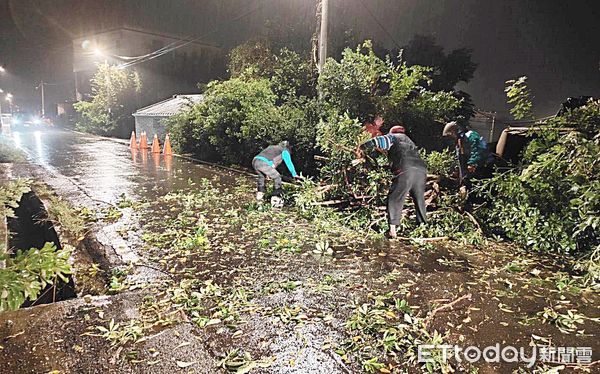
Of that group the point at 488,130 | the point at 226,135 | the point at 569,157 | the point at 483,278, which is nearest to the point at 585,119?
the point at 569,157

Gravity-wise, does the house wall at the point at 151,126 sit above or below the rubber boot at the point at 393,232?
above

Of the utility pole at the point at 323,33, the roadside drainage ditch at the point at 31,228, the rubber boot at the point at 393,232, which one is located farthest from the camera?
the utility pole at the point at 323,33

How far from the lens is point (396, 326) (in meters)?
3.37

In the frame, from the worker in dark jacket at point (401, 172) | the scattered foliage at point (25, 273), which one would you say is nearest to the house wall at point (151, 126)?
the worker in dark jacket at point (401, 172)

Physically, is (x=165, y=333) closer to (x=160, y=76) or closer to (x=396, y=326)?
(x=396, y=326)

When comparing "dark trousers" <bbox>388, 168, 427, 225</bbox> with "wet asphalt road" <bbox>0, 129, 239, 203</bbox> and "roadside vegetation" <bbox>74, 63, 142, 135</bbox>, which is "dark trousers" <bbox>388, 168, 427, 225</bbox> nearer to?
"wet asphalt road" <bbox>0, 129, 239, 203</bbox>

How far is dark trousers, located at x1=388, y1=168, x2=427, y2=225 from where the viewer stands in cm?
573

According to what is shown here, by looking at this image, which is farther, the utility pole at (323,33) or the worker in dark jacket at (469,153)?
the utility pole at (323,33)

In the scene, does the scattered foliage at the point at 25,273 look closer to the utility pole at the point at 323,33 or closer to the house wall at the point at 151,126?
the utility pole at the point at 323,33

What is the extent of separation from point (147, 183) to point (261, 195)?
3.73 m

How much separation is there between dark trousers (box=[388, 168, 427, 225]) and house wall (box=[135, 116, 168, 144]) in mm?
18902

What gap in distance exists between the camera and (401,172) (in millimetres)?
5742

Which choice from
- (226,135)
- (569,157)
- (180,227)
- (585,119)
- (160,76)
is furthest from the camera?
(160,76)

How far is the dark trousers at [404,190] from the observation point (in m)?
5.73
